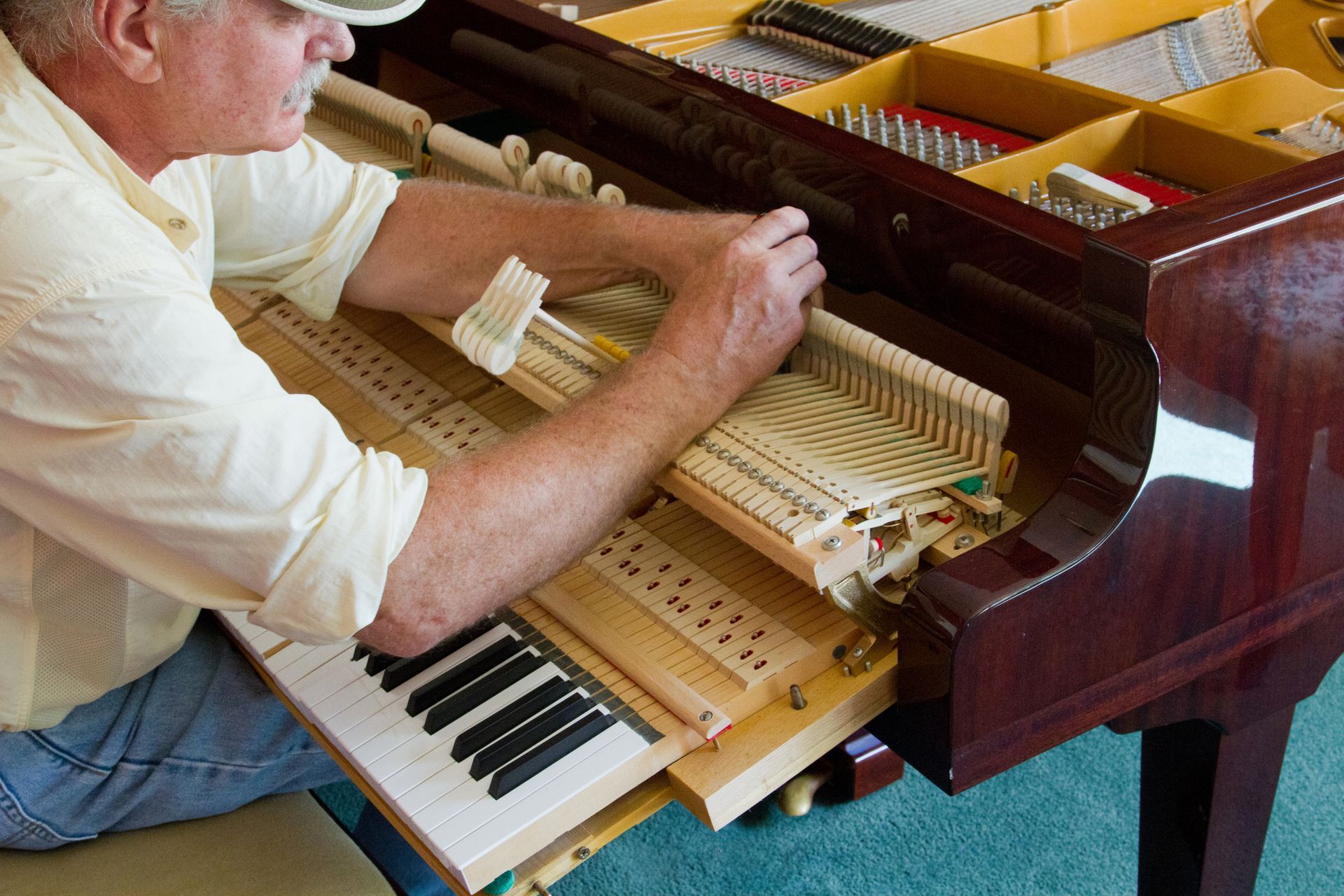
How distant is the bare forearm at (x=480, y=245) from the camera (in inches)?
73.3

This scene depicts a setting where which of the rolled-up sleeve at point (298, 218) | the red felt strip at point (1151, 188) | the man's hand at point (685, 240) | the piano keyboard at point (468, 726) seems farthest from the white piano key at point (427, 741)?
the red felt strip at point (1151, 188)

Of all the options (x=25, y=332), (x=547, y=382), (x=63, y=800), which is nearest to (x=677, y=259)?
(x=547, y=382)

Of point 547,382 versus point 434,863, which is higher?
point 547,382

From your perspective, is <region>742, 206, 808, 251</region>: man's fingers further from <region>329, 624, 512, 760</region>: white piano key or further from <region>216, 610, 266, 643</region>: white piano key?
<region>216, 610, 266, 643</region>: white piano key

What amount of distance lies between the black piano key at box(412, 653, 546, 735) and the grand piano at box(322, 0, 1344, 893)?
0.44m

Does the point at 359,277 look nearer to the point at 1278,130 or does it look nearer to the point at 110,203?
the point at 110,203

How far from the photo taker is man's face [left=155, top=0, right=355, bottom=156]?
136cm

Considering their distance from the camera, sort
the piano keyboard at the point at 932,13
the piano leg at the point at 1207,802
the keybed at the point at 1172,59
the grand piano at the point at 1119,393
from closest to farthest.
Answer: the grand piano at the point at 1119,393
the piano leg at the point at 1207,802
the keybed at the point at 1172,59
the piano keyboard at the point at 932,13

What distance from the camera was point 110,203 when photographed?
1.35 meters

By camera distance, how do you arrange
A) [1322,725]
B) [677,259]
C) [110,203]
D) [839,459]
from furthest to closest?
[1322,725], [677,259], [839,459], [110,203]

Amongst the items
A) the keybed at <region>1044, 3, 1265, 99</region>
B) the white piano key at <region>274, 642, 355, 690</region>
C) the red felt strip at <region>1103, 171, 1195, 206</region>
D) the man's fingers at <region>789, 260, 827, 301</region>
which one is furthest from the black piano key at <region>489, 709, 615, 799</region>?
the keybed at <region>1044, 3, 1265, 99</region>

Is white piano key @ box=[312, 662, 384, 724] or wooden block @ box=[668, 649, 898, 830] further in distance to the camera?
white piano key @ box=[312, 662, 384, 724]

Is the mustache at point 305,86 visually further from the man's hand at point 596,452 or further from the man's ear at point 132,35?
the man's hand at point 596,452

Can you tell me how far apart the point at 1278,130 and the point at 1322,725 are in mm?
1500
